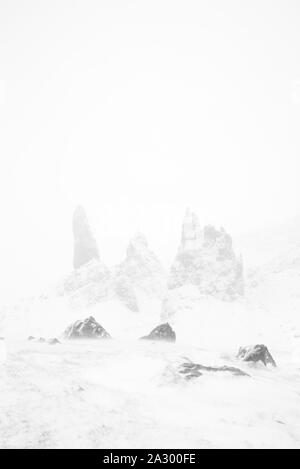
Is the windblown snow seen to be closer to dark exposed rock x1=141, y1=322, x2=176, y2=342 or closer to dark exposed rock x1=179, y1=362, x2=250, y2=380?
dark exposed rock x1=179, y1=362, x2=250, y2=380

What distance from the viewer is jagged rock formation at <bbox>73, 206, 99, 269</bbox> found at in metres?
57.3

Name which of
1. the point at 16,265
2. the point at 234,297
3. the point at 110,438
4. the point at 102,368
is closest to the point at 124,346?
the point at 102,368

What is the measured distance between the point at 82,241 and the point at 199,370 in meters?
44.9

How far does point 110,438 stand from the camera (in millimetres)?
8641

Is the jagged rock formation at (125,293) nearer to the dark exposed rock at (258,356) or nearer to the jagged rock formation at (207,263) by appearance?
the jagged rock formation at (207,263)

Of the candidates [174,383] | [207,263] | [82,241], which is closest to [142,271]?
[82,241]

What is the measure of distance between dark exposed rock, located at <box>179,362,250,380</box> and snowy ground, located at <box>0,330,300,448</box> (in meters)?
0.38

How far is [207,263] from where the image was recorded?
139 ft

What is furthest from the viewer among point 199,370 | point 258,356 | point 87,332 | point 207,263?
point 207,263

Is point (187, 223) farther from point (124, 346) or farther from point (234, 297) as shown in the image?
point (124, 346)

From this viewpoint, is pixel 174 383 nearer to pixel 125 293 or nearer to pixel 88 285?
pixel 125 293

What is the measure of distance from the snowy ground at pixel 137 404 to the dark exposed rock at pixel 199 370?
38cm

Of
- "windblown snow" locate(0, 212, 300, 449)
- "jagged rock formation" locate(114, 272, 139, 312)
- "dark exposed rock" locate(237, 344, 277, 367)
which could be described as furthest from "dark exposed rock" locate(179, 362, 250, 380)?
"jagged rock formation" locate(114, 272, 139, 312)

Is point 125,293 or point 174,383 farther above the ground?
point 125,293
